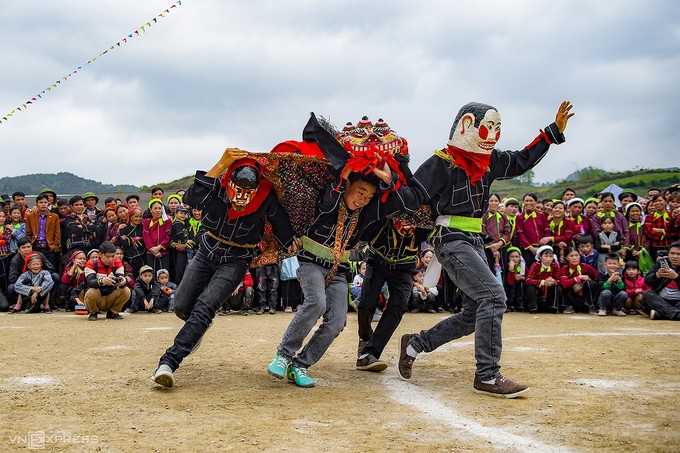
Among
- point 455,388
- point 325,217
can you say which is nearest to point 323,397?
point 455,388

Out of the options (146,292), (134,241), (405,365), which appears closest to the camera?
(405,365)

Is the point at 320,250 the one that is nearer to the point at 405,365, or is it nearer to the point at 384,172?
the point at 384,172

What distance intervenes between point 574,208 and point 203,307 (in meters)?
8.95

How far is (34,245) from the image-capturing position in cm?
1272

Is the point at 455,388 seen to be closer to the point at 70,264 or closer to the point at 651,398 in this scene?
the point at 651,398

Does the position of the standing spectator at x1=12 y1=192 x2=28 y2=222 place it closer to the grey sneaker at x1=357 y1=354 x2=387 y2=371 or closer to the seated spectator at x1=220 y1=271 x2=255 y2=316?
the seated spectator at x1=220 y1=271 x2=255 y2=316

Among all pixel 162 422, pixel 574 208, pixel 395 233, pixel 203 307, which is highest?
pixel 574 208

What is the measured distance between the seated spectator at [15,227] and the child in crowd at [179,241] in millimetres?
2888

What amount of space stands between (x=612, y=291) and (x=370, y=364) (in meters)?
6.89

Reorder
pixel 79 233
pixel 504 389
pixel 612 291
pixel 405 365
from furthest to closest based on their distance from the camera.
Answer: pixel 79 233
pixel 612 291
pixel 405 365
pixel 504 389

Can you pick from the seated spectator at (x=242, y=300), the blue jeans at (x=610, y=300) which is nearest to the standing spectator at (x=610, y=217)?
the blue jeans at (x=610, y=300)

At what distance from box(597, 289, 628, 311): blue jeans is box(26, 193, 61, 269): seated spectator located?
385 inches

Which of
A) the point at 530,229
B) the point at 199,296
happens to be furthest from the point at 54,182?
the point at 199,296

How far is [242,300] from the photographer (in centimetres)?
1180
